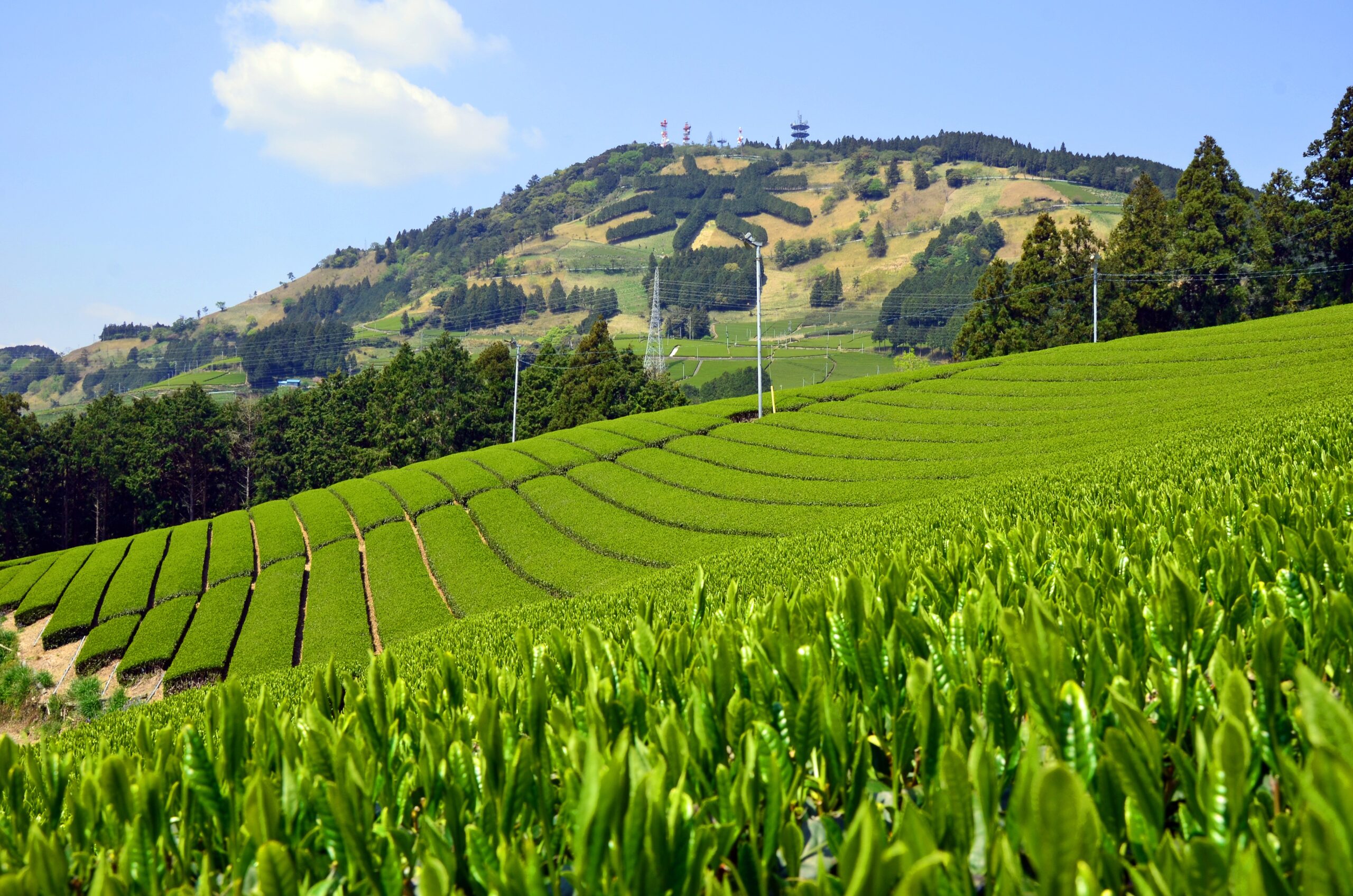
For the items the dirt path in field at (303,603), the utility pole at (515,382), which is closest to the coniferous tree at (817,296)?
the utility pole at (515,382)

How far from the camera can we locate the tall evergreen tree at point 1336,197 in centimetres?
4175

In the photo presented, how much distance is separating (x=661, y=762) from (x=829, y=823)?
0.26 meters

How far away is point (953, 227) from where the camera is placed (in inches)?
6654

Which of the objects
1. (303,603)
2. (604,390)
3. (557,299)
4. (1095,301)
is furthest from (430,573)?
(557,299)

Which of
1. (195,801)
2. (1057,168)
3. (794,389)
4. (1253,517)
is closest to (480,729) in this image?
(195,801)

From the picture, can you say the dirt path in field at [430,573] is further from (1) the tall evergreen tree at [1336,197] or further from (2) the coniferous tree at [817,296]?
(2) the coniferous tree at [817,296]

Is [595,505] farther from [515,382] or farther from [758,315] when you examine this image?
[515,382]

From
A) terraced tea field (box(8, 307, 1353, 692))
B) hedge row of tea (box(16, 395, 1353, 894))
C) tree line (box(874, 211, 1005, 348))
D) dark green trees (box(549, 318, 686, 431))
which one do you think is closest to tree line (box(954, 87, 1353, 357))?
terraced tea field (box(8, 307, 1353, 692))

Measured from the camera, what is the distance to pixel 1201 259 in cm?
4341

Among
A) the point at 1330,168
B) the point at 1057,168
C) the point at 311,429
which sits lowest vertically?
the point at 311,429

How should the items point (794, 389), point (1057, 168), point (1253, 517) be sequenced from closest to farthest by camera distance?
point (1253, 517) → point (794, 389) → point (1057, 168)

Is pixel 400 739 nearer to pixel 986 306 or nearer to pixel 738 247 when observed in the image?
pixel 986 306

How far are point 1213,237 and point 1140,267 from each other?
145 inches

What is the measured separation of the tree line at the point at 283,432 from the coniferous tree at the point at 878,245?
132880mm
